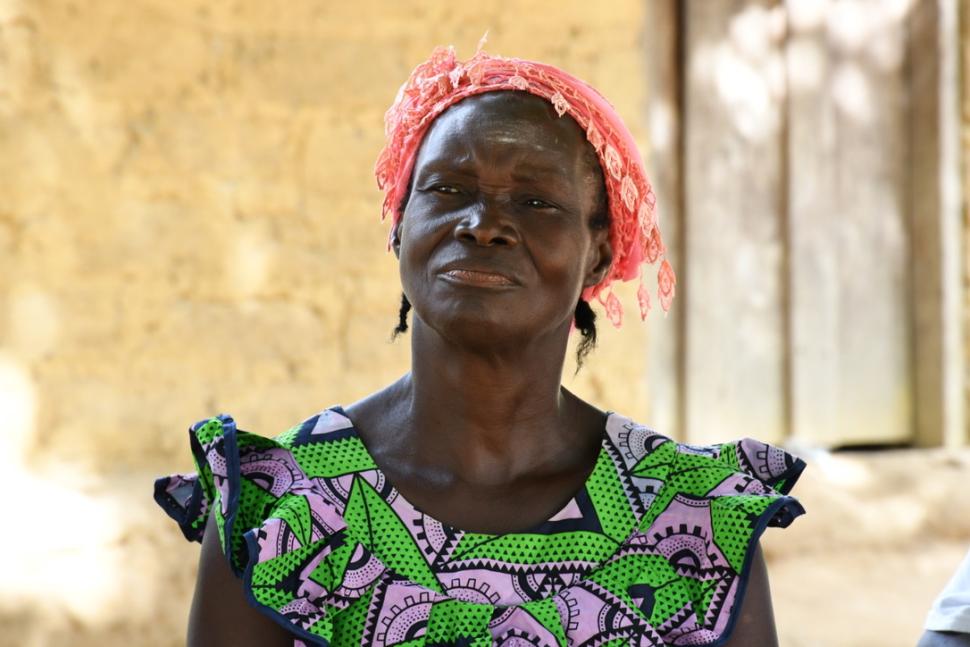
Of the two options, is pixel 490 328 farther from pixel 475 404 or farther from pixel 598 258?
pixel 598 258

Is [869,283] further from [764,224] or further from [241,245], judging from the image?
[241,245]

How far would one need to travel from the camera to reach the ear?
2354 mm

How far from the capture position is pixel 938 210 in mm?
5547

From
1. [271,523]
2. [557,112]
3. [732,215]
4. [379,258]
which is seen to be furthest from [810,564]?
[271,523]

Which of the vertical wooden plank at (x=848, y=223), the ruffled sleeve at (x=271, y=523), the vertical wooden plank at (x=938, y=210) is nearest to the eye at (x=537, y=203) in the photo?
the ruffled sleeve at (x=271, y=523)

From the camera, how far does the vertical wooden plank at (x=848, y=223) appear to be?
5496 mm

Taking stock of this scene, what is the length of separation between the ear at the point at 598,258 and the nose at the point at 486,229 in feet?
0.86

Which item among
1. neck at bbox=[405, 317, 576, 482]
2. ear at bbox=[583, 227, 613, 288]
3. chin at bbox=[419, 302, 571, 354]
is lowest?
neck at bbox=[405, 317, 576, 482]

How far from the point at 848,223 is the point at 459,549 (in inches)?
156

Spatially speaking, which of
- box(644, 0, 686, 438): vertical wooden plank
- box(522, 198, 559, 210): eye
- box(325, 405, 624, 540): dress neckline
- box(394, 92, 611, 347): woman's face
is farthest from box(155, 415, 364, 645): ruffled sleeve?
box(644, 0, 686, 438): vertical wooden plank

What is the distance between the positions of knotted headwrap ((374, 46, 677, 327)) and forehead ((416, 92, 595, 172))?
0.05ft

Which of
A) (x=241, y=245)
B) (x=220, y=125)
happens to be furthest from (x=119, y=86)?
(x=241, y=245)

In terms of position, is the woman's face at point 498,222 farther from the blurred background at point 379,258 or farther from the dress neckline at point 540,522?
the blurred background at point 379,258

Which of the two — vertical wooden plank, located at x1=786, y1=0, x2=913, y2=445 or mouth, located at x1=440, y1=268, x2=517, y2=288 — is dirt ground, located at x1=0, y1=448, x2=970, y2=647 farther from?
mouth, located at x1=440, y1=268, x2=517, y2=288
